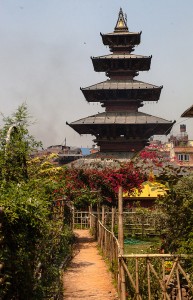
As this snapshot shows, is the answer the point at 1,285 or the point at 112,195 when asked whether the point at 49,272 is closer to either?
the point at 1,285

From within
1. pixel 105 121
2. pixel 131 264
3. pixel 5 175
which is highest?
pixel 105 121

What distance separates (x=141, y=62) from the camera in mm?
30078

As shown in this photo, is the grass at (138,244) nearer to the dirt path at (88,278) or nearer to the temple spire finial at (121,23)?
the dirt path at (88,278)

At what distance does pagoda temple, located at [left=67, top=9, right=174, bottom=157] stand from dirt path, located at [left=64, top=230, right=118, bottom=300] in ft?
33.3

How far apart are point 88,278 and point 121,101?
17406 mm

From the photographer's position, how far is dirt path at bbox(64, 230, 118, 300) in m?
10.7

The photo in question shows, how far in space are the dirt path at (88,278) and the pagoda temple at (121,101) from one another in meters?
10.2

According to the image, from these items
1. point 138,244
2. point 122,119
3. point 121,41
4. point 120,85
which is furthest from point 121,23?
point 138,244

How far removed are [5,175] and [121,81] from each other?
22546 mm

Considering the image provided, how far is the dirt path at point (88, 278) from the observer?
10672 mm

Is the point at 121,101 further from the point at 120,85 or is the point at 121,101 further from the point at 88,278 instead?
the point at 88,278

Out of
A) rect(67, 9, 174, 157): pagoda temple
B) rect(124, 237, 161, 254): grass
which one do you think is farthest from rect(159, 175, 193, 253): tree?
rect(67, 9, 174, 157): pagoda temple

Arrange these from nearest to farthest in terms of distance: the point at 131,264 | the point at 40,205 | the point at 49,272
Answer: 1. the point at 40,205
2. the point at 49,272
3. the point at 131,264

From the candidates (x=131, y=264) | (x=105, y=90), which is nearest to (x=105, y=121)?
(x=105, y=90)
